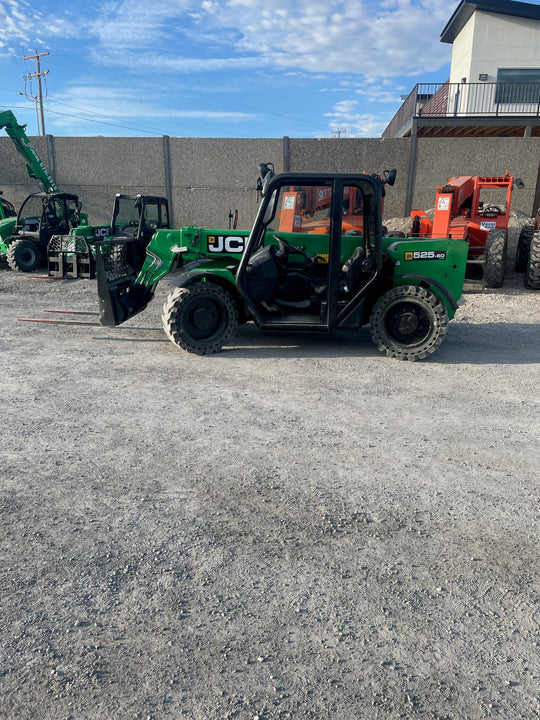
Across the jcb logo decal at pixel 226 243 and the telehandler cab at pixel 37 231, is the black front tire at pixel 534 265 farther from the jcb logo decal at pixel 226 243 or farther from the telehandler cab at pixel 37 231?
the telehandler cab at pixel 37 231

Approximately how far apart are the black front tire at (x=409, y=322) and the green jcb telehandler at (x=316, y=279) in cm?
1

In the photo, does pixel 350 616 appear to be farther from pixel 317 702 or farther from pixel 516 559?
pixel 516 559

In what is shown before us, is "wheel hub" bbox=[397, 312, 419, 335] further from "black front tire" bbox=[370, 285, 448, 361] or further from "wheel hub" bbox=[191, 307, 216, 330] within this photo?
"wheel hub" bbox=[191, 307, 216, 330]

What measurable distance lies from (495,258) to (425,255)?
17.5 ft

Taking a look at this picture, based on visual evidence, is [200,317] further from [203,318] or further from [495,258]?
[495,258]

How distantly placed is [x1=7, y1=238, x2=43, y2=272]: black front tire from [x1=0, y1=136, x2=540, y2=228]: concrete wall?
390 cm

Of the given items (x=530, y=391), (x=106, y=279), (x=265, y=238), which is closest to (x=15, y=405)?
(x=106, y=279)

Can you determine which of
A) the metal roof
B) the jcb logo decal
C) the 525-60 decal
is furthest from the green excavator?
the metal roof

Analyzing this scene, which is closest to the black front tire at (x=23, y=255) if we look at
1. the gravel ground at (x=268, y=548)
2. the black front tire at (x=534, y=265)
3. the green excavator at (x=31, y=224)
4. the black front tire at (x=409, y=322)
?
the green excavator at (x=31, y=224)

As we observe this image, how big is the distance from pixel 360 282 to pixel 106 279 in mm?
3184

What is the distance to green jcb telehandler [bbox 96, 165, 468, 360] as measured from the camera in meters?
6.49

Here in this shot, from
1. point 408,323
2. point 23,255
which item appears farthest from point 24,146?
point 408,323

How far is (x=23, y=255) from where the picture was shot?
13789 mm

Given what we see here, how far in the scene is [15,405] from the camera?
16.0 feet
